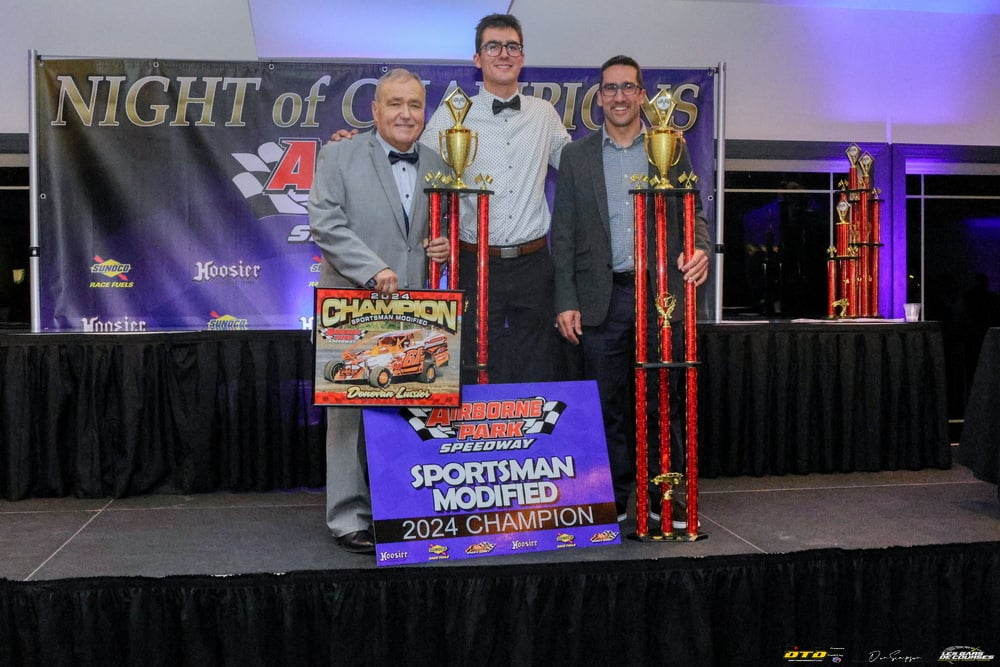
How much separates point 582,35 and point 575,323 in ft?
8.02

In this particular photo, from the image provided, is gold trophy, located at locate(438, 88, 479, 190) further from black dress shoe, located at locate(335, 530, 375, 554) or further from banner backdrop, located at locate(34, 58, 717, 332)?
banner backdrop, located at locate(34, 58, 717, 332)

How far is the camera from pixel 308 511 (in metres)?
3.67

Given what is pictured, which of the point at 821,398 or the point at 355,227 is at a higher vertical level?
the point at 355,227

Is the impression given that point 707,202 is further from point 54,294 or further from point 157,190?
point 54,294

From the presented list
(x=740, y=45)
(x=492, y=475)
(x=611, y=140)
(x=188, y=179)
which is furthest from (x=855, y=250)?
(x=188, y=179)

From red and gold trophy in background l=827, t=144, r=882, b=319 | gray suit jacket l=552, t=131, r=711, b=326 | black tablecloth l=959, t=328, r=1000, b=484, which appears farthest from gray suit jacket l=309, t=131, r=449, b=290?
red and gold trophy in background l=827, t=144, r=882, b=319

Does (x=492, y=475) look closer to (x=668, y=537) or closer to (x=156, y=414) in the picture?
(x=668, y=537)

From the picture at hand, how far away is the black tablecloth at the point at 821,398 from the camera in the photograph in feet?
14.3

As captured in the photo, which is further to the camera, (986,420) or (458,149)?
(986,420)

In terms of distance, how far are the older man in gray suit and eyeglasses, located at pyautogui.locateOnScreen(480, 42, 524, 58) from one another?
368 mm

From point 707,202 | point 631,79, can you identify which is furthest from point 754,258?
point 631,79

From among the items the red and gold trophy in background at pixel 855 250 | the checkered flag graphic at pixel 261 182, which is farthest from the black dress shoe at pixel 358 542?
the red and gold trophy in background at pixel 855 250

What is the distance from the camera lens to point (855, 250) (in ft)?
16.1

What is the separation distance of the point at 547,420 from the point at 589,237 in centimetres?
67
